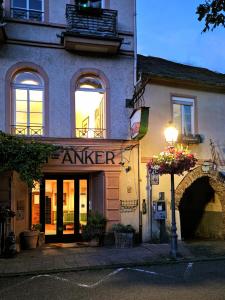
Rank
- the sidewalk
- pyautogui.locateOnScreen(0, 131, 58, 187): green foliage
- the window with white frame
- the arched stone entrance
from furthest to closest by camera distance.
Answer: the window with white frame, the arched stone entrance, pyautogui.locateOnScreen(0, 131, 58, 187): green foliage, the sidewalk

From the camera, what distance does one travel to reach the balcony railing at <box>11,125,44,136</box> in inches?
481

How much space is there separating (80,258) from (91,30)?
7207 mm

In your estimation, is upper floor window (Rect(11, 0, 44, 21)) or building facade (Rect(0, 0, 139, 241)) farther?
upper floor window (Rect(11, 0, 44, 21))

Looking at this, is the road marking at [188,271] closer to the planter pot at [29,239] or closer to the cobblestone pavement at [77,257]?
the cobblestone pavement at [77,257]

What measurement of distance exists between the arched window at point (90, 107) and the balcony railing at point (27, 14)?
239 centimetres

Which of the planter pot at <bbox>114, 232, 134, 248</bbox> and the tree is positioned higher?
the tree

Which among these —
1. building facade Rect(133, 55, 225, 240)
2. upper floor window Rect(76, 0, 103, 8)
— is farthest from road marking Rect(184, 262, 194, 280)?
upper floor window Rect(76, 0, 103, 8)

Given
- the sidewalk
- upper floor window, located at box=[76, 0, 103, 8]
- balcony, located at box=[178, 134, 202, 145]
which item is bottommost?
the sidewalk

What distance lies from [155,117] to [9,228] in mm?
6042

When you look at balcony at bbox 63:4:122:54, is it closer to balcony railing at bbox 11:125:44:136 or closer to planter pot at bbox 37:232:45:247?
balcony railing at bbox 11:125:44:136

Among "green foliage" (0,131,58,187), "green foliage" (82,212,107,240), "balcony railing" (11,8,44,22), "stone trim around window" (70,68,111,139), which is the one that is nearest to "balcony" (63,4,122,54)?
"stone trim around window" (70,68,111,139)

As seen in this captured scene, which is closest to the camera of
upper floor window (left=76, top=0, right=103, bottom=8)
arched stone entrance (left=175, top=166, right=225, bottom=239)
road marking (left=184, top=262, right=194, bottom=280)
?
road marking (left=184, top=262, right=194, bottom=280)

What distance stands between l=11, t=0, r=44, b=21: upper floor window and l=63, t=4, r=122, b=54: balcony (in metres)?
0.92

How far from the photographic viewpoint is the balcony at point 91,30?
1243 cm
